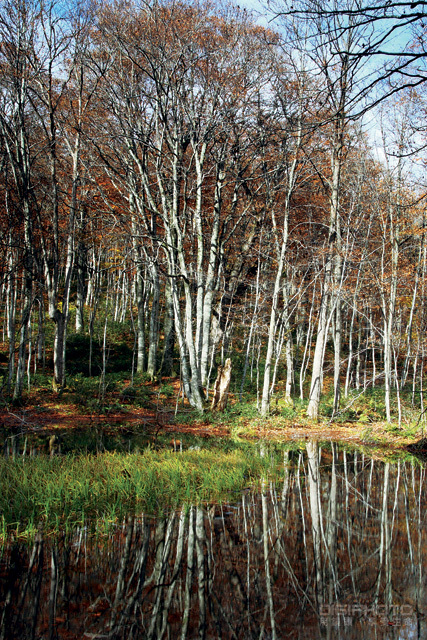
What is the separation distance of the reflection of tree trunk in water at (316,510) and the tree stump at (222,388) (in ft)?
15.7

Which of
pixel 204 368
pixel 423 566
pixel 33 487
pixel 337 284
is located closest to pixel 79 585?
pixel 33 487

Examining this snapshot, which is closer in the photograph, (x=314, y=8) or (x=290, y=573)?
(x=290, y=573)

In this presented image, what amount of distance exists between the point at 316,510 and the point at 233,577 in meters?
2.20

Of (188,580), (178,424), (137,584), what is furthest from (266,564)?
(178,424)

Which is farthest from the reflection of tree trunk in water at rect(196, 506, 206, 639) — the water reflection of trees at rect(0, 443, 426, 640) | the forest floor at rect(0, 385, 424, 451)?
the forest floor at rect(0, 385, 424, 451)

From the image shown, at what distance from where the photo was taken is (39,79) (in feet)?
50.6

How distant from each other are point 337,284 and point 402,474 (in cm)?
702

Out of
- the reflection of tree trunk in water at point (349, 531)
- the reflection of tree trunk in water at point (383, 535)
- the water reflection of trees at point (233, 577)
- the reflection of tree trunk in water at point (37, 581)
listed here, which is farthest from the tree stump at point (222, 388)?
the reflection of tree trunk in water at point (37, 581)

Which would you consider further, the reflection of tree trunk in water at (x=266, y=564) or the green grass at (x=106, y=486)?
the green grass at (x=106, y=486)

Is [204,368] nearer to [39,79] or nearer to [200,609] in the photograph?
[39,79]

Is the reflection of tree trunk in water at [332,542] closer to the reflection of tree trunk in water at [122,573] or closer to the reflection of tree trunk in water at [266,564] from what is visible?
the reflection of tree trunk in water at [266,564]

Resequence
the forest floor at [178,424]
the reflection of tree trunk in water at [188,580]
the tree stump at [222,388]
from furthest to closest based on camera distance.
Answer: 1. the tree stump at [222,388]
2. the forest floor at [178,424]
3. the reflection of tree trunk in water at [188,580]

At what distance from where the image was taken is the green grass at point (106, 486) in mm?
5094

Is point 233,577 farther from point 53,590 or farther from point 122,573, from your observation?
point 53,590
